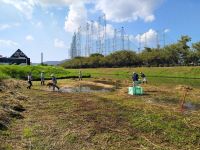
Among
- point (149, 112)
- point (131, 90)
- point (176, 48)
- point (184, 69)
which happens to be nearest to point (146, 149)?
point (149, 112)

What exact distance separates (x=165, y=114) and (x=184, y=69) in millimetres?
80538

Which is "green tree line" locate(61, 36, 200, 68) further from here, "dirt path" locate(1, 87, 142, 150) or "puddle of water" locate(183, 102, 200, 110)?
"dirt path" locate(1, 87, 142, 150)

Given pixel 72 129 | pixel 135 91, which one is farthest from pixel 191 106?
pixel 72 129

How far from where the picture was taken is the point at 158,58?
5315 inches

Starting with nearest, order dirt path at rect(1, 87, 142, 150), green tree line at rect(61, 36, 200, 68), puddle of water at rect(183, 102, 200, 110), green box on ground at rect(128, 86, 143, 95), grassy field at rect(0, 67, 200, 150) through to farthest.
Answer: grassy field at rect(0, 67, 200, 150)
dirt path at rect(1, 87, 142, 150)
puddle of water at rect(183, 102, 200, 110)
green box on ground at rect(128, 86, 143, 95)
green tree line at rect(61, 36, 200, 68)

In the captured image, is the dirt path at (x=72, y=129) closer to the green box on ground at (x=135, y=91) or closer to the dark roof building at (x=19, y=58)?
the green box on ground at (x=135, y=91)

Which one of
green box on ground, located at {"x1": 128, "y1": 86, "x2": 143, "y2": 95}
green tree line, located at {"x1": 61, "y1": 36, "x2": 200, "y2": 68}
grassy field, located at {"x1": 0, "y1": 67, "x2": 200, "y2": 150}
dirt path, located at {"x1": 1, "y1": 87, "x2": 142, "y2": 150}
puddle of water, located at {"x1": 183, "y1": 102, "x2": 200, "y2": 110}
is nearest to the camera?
grassy field, located at {"x1": 0, "y1": 67, "x2": 200, "y2": 150}

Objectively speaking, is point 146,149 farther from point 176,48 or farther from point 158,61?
point 158,61

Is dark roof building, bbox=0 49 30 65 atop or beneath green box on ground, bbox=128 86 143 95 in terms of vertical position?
atop

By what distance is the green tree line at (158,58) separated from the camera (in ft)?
407

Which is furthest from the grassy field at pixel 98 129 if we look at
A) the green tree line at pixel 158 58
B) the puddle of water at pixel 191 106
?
the green tree line at pixel 158 58

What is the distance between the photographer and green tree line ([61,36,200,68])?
12400 cm

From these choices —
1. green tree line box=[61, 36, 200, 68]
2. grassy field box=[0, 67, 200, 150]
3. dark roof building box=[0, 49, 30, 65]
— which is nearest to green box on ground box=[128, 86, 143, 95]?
grassy field box=[0, 67, 200, 150]

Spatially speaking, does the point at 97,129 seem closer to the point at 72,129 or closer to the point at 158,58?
the point at 72,129
